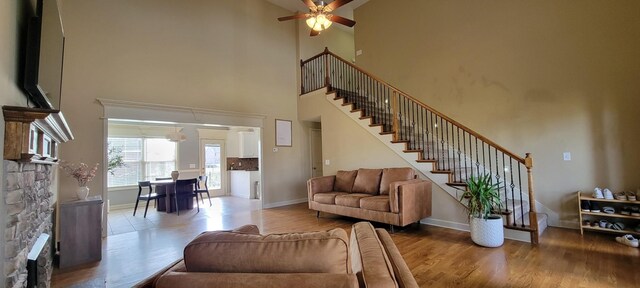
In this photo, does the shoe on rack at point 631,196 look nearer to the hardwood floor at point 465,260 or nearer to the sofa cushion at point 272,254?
the hardwood floor at point 465,260

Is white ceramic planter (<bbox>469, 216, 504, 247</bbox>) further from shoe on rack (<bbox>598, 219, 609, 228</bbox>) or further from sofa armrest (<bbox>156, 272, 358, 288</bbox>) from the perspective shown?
sofa armrest (<bbox>156, 272, 358, 288</bbox>)

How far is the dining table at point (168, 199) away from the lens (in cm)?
584

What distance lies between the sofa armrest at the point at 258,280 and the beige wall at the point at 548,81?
15.1 feet

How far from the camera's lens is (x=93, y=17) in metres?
4.21

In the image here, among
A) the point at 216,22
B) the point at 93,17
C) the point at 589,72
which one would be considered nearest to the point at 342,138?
the point at 216,22

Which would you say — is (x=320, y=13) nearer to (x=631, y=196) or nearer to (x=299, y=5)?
(x=299, y=5)

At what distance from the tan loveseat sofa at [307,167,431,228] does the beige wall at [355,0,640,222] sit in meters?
1.71

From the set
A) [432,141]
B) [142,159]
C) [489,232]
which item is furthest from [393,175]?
[142,159]

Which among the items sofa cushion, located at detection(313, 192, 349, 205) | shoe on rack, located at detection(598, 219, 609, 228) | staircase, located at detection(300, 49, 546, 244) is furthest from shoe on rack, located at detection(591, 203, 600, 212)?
sofa cushion, located at detection(313, 192, 349, 205)

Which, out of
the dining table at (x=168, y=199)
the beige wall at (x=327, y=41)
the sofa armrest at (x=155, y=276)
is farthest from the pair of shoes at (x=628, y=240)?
the dining table at (x=168, y=199)

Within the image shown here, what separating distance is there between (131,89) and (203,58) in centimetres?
141

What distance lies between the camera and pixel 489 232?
321cm

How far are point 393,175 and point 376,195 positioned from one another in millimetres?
442

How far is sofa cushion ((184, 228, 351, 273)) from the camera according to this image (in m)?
0.98
